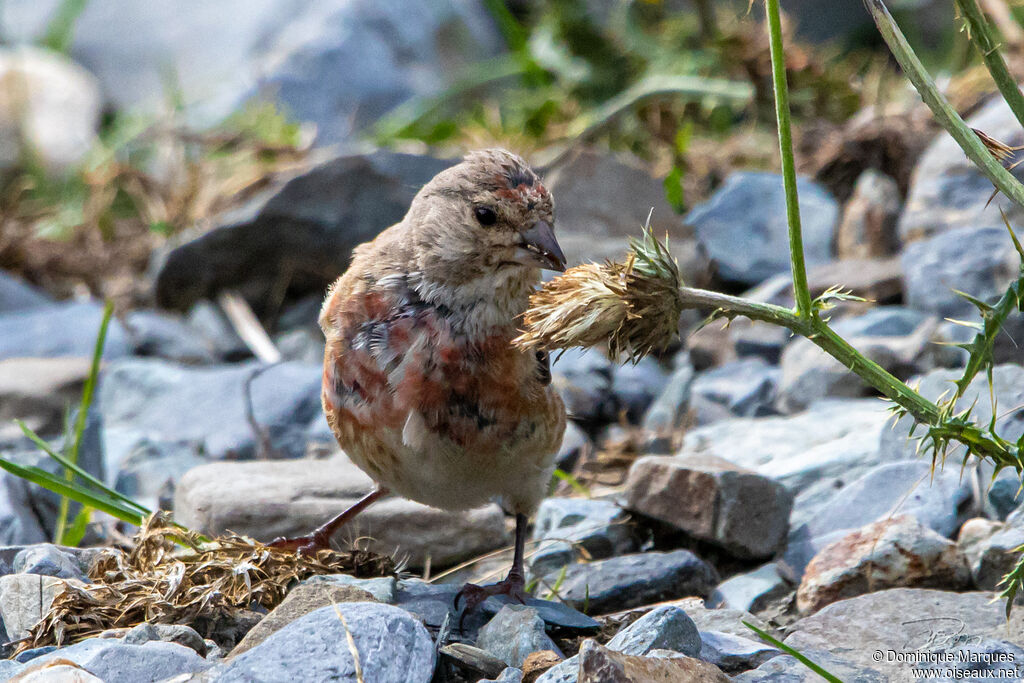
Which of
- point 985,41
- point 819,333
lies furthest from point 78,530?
point 985,41

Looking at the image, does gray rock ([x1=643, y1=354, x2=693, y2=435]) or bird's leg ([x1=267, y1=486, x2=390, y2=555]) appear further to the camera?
gray rock ([x1=643, y1=354, x2=693, y2=435])

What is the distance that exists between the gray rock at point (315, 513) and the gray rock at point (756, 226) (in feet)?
7.54

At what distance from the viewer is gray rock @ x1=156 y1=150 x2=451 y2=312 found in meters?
5.92

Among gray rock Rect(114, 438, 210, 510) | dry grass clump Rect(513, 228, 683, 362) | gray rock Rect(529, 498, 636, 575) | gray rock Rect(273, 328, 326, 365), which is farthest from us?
gray rock Rect(273, 328, 326, 365)

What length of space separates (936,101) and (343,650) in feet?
5.01

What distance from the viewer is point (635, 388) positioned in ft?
16.1

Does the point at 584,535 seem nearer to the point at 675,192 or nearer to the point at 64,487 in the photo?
the point at 64,487

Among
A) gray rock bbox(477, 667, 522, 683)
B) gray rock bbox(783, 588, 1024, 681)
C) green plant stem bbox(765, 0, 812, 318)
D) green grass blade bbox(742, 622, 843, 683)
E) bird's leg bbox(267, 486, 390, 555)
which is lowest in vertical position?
bird's leg bbox(267, 486, 390, 555)

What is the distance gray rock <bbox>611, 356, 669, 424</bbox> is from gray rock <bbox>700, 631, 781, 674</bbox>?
2231 millimetres

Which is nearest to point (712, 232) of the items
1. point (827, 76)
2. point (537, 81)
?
point (827, 76)

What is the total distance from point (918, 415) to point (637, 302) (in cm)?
60

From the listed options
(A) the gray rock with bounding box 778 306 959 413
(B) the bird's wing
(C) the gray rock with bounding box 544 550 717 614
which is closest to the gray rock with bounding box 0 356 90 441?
(B) the bird's wing

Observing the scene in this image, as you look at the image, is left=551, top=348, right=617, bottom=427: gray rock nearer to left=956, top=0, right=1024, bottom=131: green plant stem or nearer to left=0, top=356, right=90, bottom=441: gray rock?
left=0, top=356, right=90, bottom=441: gray rock

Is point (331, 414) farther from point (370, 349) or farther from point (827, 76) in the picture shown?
point (827, 76)
